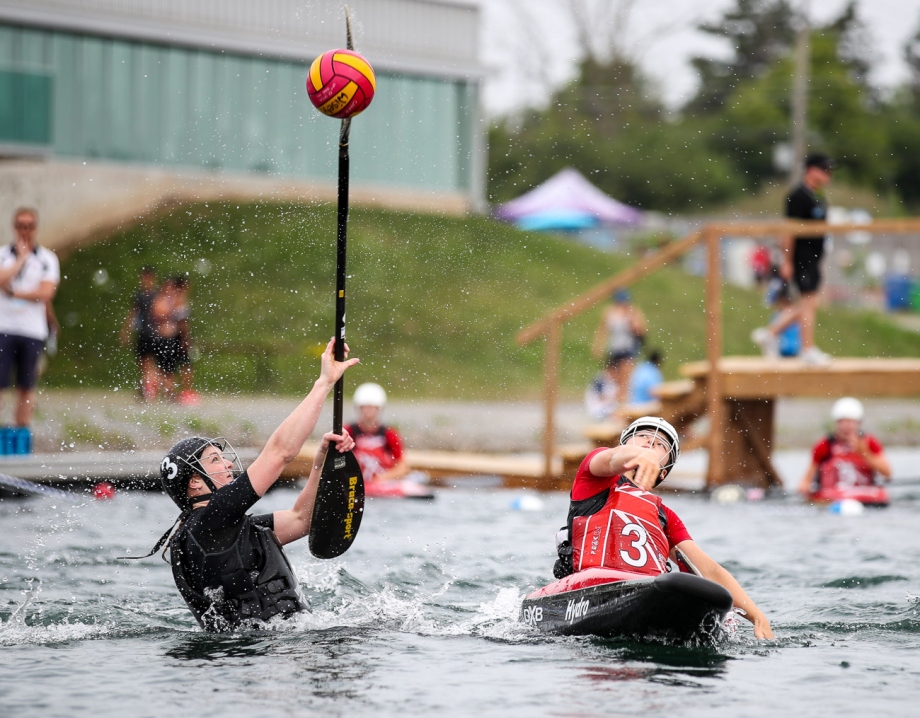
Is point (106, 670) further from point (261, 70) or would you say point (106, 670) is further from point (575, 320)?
point (261, 70)

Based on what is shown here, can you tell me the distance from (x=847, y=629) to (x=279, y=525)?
3325 mm

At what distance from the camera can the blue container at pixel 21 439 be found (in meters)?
12.2

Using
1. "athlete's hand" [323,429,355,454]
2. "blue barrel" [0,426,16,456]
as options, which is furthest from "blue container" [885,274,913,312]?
"athlete's hand" [323,429,355,454]

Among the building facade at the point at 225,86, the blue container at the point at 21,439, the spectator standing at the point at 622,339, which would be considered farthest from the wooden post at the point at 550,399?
the building facade at the point at 225,86

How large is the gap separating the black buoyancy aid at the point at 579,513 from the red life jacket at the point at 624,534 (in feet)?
0.04

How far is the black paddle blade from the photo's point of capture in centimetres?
675

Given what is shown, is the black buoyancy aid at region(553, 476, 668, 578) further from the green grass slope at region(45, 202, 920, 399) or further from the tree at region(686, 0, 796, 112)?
the tree at region(686, 0, 796, 112)

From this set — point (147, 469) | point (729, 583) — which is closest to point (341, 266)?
point (729, 583)

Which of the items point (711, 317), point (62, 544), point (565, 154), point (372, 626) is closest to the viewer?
point (372, 626)

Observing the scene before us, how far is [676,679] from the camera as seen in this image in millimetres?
6020

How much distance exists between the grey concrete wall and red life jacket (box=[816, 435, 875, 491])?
13.8 metres

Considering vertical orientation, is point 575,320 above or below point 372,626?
above

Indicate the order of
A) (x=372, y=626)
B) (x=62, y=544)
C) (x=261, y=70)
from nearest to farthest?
(x=372, y=626) < (x=62, y=544) < (x=261, y=70)

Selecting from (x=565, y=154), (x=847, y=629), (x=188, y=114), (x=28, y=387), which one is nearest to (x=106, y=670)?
(x=847, y=629)
